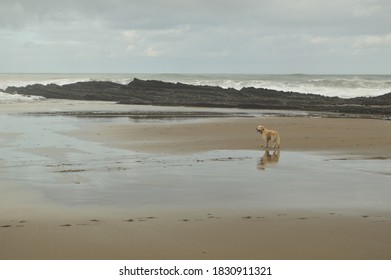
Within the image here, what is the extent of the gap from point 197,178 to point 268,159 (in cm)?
284

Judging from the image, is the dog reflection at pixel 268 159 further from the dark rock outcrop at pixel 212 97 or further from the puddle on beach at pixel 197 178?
the dark rock outcrop at pixel 212 97

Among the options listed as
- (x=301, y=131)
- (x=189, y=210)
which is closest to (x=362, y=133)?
(x=301, y=131)

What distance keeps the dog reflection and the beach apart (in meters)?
0.03

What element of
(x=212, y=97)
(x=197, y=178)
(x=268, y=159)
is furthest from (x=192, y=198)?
(x=212, y=97)

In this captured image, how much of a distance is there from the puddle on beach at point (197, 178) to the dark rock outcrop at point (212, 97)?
15.5 metres

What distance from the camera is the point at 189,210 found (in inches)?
257

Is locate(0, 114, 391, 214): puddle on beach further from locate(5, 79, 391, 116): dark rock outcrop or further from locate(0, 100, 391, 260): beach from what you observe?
locate(5, 79, 391, 116): dark rock outcrop

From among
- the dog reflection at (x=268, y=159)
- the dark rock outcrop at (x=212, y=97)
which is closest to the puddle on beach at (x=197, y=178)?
the dog reflection at (x=268, y=159)

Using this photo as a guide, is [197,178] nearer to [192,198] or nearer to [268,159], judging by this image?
[192,198]

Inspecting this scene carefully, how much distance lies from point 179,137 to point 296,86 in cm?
4111

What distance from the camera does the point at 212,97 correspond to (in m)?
36.2

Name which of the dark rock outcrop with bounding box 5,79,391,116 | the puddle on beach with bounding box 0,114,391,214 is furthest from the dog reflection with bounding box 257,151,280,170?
the dark rock outcrop with bounding box 5,79,391,116

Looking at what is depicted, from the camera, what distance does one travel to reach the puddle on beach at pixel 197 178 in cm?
704

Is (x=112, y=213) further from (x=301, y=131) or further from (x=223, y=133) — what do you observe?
(x=301, y=131)
